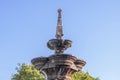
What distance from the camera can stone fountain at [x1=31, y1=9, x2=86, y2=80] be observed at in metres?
22.8

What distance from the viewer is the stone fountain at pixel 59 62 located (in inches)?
897

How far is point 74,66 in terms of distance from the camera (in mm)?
23438

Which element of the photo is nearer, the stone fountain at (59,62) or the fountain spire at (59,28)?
the stone fountain at (59,62)

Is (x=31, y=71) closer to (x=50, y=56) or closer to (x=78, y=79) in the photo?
(x=78, y=79)

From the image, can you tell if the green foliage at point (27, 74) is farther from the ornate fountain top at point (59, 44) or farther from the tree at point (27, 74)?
the ornate fountain top at point (59, 44)

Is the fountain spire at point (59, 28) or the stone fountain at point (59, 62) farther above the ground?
the fountain spire at point (59, 28)

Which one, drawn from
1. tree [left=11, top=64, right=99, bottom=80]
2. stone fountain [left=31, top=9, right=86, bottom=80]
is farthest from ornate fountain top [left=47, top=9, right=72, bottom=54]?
tree [left=11, top=64, right=99, bottom=80]

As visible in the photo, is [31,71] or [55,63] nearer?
[55,63]

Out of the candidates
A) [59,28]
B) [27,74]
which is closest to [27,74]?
[27,74]

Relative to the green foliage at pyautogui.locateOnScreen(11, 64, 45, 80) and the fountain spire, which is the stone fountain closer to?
the fountain spire

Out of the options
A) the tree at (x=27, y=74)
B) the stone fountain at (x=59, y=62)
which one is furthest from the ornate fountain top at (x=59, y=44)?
the tree at (x=27, y=74)

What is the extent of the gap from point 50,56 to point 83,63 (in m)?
2.43

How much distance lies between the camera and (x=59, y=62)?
896 inches

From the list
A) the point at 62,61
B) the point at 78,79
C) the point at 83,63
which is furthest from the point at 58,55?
the point at 78,79
